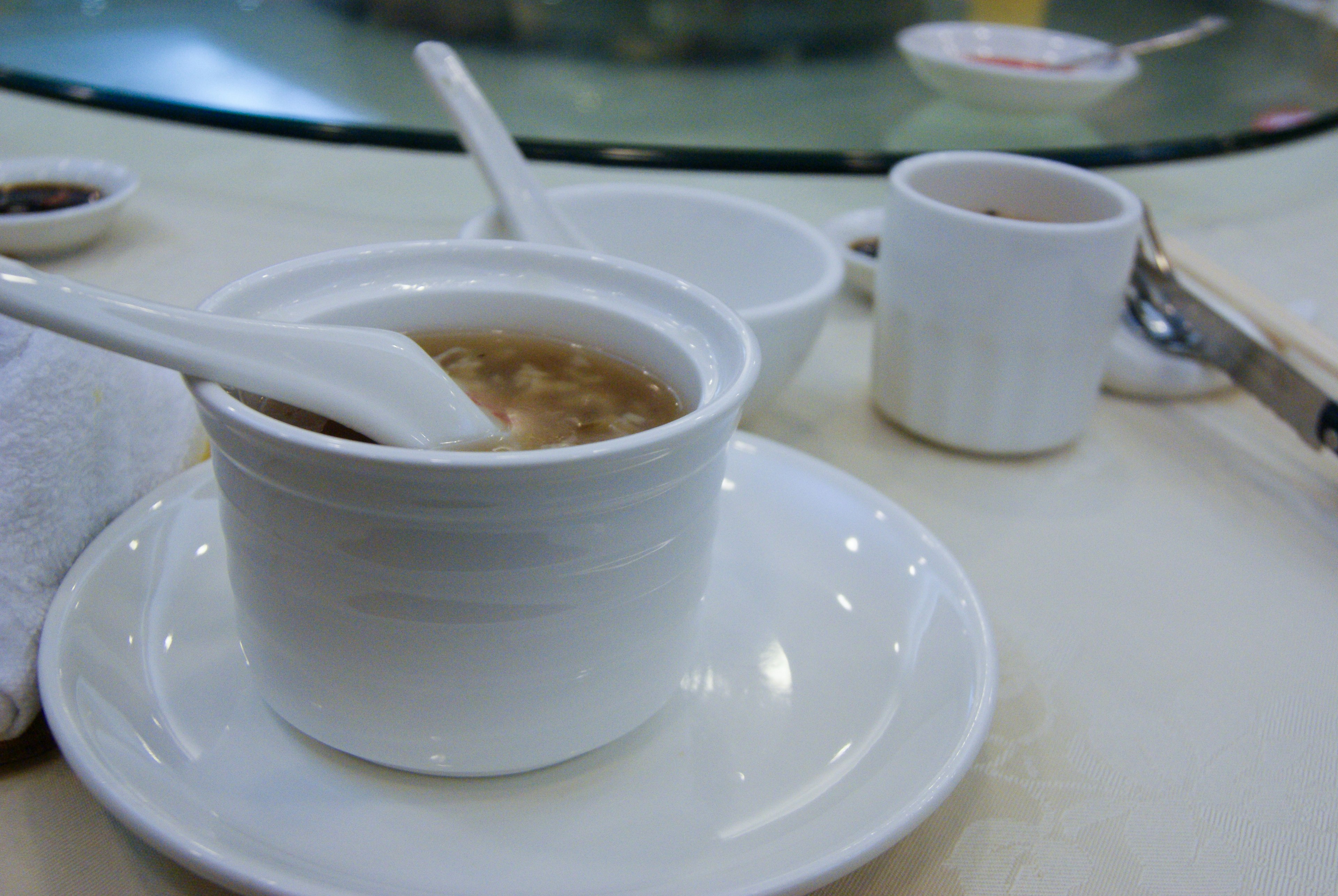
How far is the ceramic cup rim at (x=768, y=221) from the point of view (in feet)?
2.29

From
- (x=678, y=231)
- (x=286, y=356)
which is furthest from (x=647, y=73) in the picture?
(x=286, y=356)

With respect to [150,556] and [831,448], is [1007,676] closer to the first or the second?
[831,448]

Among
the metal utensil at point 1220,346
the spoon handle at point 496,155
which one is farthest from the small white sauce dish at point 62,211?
the metal utensil at point 1220,346

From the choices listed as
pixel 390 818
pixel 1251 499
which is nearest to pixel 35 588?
pixel 390 818

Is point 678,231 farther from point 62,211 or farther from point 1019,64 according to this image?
point 1019,64

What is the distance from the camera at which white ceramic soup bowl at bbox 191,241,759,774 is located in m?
0.37

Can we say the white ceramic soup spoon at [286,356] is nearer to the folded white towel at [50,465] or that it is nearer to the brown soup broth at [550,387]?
the brown soup broth at [550,387]

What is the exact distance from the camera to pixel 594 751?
0.46 meters

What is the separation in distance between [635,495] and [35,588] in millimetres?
301

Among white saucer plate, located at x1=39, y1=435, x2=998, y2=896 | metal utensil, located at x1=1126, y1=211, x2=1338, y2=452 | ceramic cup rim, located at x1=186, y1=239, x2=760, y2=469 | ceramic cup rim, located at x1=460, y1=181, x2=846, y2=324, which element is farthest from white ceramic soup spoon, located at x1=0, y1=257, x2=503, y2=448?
metal utensil, located at x1=1126, y1=211, x2=1338, y2=452

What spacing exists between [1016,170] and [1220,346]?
0.72ft

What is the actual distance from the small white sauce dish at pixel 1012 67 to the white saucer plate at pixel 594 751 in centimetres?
89

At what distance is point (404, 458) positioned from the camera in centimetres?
35

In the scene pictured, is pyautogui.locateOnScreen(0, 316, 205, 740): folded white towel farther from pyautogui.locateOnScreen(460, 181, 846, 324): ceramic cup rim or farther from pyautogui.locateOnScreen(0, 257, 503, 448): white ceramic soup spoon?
pyautogui.locateOnScreen(460, 181, 846, 324): ceramic cup rim
